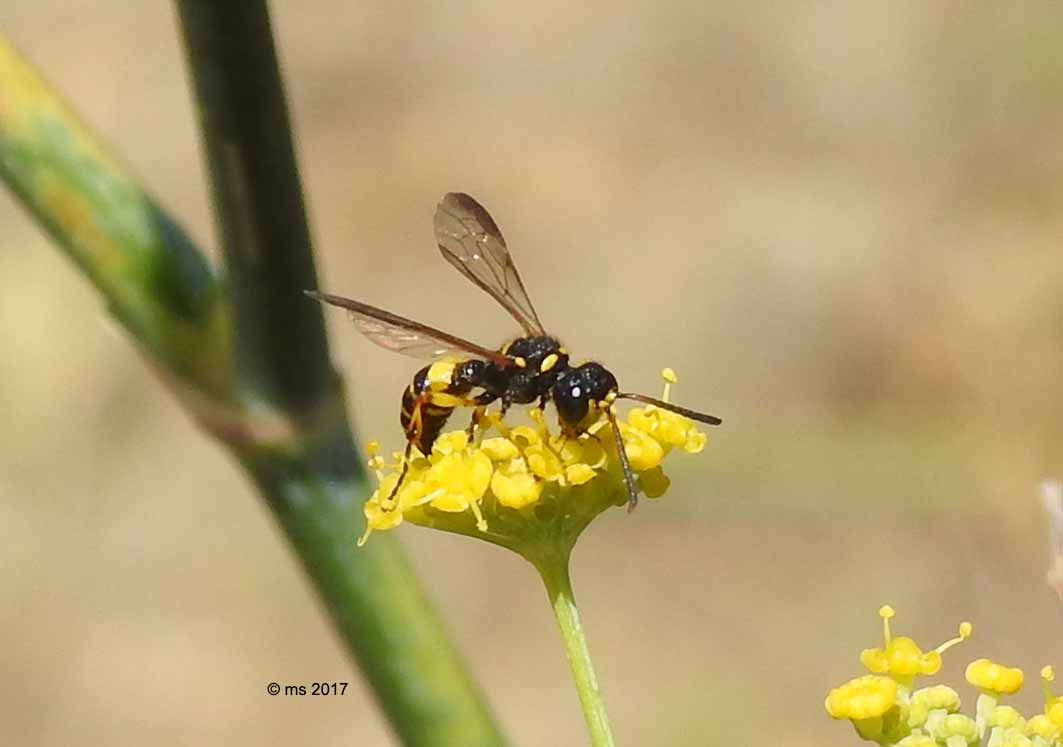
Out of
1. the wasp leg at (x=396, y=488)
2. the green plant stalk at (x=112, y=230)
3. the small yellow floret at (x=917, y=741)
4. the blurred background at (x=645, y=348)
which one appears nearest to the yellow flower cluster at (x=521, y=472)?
the wasp leg at (x=396, y=488)

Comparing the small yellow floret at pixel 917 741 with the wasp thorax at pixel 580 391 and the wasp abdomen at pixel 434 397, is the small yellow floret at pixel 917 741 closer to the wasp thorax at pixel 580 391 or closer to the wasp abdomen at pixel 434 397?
the wasp thorax at pixel 580 391

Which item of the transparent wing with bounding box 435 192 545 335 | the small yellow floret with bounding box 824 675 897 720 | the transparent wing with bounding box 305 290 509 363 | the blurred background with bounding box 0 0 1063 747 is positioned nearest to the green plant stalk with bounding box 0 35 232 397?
the transparent wing with bounding box 305 290 509 363

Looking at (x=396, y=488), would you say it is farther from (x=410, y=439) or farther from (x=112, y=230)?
(x=112, y=230)

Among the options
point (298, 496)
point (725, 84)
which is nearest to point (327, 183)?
point (725, 84)

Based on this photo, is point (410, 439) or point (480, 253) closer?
point (410, 439)

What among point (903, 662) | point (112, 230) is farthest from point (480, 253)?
point (903, 662)
